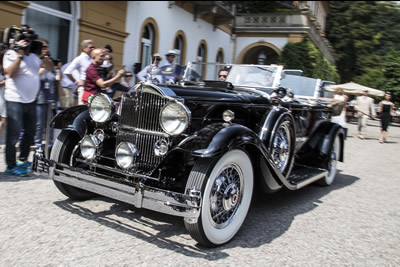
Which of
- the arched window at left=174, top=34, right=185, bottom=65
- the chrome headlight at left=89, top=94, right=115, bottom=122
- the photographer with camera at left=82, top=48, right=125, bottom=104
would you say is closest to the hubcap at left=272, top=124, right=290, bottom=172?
the chrome headlight at left=89, top=94, right=115, bottom=122

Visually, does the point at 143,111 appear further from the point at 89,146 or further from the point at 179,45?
the point at 179,45

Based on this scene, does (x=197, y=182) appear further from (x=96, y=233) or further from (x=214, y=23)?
(x=214, y=23)

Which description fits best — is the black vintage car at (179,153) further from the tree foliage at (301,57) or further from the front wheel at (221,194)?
the tree foliage at (301,57)

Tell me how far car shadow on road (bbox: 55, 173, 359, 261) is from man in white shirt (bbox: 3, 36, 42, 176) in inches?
48.7

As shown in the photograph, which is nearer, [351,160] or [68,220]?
[68,220]

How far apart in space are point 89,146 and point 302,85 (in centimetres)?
401

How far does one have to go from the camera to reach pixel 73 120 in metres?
3.64

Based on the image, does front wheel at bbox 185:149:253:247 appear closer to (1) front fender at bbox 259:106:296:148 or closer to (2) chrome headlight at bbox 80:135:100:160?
(1) front fender at bbox 259:106:296:148

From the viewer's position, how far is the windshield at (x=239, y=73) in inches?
190

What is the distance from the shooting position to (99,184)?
2877 mm

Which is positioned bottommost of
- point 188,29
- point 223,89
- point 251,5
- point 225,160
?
point 225,160

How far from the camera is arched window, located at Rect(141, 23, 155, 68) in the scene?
13000 millimetres

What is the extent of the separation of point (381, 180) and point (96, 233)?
5.29 m

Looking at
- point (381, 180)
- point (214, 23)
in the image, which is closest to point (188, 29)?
point (214, 23)
